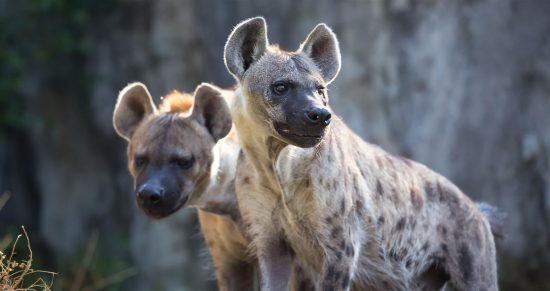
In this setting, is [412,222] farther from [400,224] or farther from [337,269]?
[337,269]

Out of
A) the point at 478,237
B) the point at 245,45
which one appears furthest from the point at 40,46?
the point at 478,237

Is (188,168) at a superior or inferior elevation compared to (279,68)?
inferior

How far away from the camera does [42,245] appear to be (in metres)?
10.8

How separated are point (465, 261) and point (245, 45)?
146 centimetres

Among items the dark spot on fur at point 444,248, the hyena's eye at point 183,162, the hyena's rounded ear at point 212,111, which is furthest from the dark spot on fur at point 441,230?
the hyena's eye at point 183,162

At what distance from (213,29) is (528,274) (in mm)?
3207

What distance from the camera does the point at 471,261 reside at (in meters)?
5.28

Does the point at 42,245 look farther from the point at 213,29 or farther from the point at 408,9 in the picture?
the point at 408,9

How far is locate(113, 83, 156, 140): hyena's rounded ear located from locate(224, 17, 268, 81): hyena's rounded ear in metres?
0.88

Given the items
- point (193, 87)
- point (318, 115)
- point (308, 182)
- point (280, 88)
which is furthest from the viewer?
point (193, 87)

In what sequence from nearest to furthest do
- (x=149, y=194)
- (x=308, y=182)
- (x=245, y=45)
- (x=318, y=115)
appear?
(x=318, y=115) → (x=308, y=182) → (x=245, y=45) → (x=149, y=194)

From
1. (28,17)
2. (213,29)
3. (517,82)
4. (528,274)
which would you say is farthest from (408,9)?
A: (28,17)

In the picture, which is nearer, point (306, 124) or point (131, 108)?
point (306, 124)

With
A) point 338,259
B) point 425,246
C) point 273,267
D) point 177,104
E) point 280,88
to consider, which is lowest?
point 273,267
